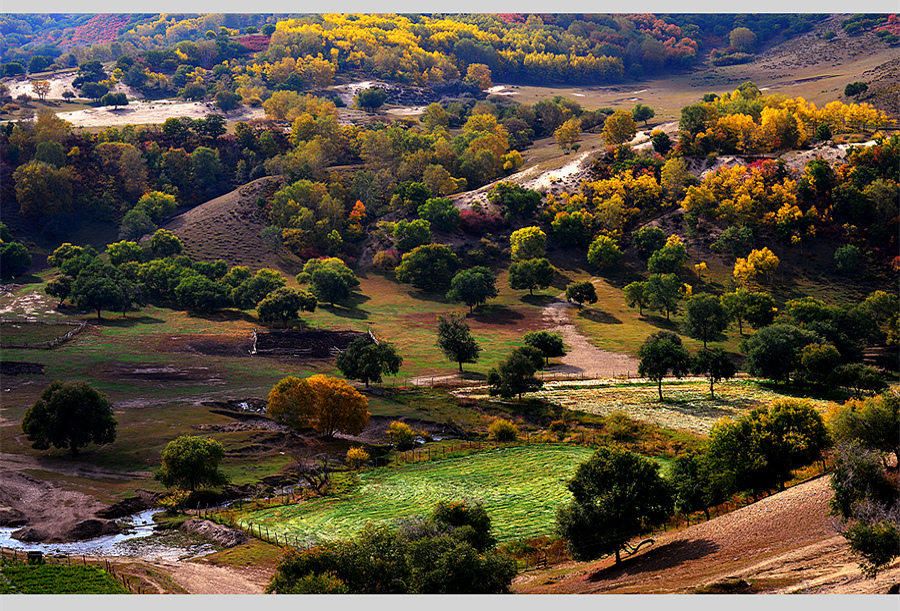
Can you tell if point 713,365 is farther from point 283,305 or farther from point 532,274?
point 283,305

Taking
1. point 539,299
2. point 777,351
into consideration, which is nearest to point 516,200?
point 539,299

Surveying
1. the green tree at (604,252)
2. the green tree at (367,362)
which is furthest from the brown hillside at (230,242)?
the green tree at (367,362)

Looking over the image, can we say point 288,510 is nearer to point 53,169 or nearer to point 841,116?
point 53,169

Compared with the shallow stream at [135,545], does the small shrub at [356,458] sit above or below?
below

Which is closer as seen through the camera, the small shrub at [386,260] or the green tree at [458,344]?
the green tree at [458,344]

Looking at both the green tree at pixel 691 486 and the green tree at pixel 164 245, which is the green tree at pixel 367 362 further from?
the green tree at pixel 164 245
